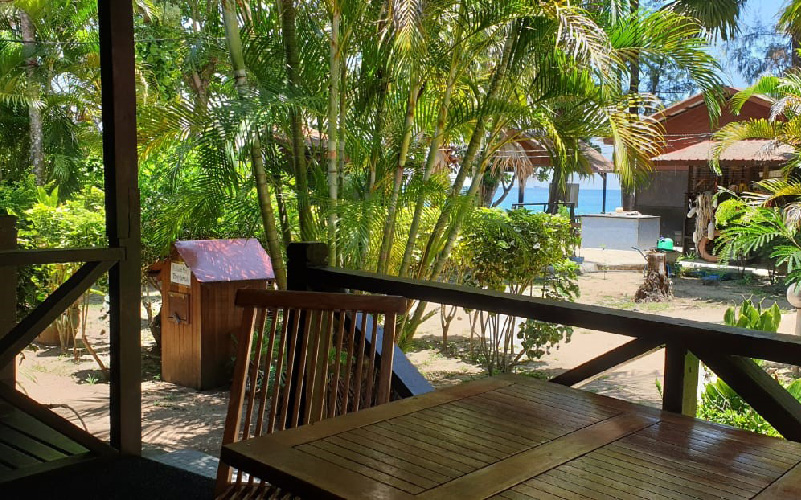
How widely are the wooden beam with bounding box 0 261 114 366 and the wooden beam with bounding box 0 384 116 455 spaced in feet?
0.77

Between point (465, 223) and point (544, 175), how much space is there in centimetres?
2256

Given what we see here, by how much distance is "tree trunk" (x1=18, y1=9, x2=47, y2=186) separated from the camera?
1160 cm

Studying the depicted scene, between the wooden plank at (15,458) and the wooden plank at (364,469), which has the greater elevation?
the wooden plank at (364,469)

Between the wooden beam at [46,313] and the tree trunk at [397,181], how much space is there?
95.9 inches

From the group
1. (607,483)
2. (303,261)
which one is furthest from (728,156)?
(607,483)

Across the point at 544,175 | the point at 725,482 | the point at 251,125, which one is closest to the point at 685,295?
the point at 251,125

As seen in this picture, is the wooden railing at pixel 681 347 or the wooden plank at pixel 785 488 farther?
the wooden railing at pixel 681 347

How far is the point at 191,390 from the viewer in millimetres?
5902

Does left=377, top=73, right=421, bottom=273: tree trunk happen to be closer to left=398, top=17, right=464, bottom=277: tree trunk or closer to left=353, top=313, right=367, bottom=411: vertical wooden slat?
left=398, top=17, right=464, bottom=277: tree trunk

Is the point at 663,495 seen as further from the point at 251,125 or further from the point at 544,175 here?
the point at 544,175

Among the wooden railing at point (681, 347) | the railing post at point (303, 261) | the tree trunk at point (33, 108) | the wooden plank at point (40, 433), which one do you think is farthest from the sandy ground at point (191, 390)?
the tree trunk at point (33, 108)

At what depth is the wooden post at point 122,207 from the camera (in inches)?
112

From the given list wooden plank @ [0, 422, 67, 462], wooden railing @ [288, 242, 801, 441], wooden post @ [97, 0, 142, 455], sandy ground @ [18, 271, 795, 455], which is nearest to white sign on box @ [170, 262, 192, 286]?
sandy ground @ [18, 271, 795, 455]

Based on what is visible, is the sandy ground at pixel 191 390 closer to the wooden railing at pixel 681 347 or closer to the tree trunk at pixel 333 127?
the tree trunk at pixel 333 127
